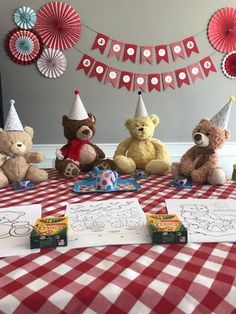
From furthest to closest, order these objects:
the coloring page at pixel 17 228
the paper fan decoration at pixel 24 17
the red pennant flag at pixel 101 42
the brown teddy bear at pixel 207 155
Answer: the red pennant flag at pixel 101 42 < the paper fan decoration at pixel 24 17 < the brown teddy bear at pixel 207 155 < the coloring page at pixel 17 228

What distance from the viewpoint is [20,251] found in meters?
0.52

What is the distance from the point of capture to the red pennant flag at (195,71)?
2.03m

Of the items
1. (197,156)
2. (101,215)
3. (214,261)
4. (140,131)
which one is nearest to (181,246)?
(214,261)

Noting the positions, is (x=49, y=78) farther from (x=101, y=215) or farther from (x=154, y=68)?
(x=101, y=215)

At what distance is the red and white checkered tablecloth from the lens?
0.39 m

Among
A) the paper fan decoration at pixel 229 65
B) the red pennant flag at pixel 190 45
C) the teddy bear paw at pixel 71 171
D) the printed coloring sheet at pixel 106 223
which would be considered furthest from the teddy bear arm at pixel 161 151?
the paper fan decoration at pixel 229 65

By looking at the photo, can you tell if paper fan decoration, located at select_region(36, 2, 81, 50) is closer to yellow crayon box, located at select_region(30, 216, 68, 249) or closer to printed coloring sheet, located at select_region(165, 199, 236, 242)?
printed coloring sheet, located at select_region(165, 199, 236, 242)

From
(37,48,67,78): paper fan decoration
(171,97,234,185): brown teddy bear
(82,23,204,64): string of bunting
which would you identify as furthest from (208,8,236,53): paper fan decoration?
(171,97,234,185): brown teddy bear

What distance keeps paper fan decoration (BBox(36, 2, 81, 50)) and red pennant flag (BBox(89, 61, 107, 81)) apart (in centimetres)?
22

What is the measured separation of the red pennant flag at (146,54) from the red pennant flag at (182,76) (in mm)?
225

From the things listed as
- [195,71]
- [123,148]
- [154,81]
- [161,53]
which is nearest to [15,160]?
[123,148]

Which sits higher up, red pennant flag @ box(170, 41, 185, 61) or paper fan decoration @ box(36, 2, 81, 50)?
paper fan decoration @ box(36, 2, 81, 50)

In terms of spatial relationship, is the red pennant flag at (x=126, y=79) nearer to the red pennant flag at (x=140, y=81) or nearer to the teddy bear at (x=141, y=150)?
the red pennant flag at (x=140, y=81)

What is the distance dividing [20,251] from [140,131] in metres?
0.86
